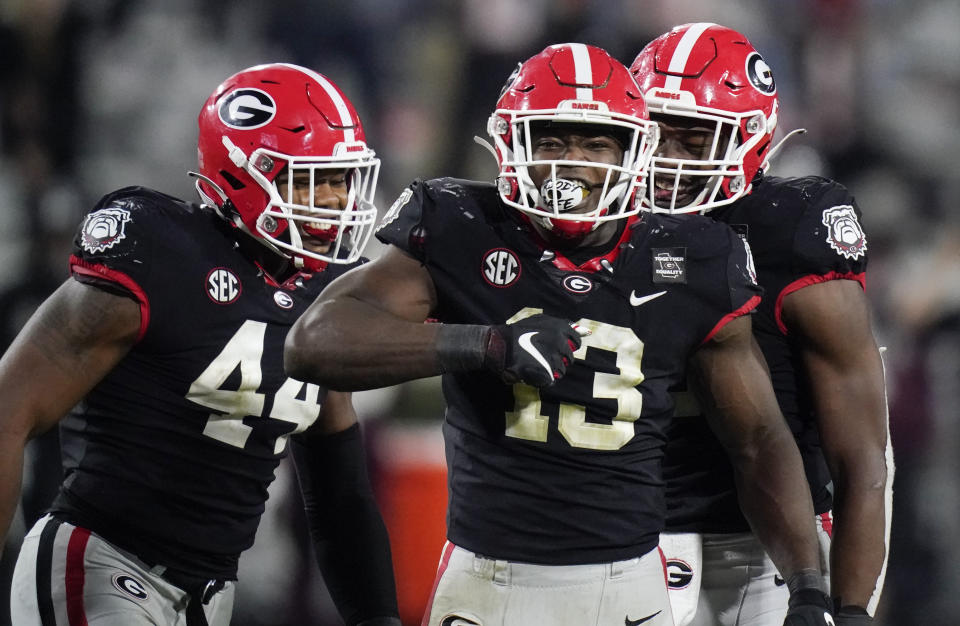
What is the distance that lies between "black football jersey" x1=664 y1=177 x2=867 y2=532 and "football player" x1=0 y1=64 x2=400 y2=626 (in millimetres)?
627

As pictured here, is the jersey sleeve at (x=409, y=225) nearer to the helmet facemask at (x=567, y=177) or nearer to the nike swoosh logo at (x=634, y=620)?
the helmet facemask at (x=567, y=177)

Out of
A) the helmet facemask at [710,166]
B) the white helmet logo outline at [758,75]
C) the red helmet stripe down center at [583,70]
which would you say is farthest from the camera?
the white helmet logo outline at [758,75]

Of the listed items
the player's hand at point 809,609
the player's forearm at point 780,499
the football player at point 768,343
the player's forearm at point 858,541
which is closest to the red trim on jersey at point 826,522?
the football player at point 768,343

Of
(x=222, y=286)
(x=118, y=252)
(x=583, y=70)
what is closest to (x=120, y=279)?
(x=118, y=252)

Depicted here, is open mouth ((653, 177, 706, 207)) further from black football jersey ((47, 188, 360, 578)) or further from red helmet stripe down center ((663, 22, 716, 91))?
black football jersey ((47, 188, 360, 578))

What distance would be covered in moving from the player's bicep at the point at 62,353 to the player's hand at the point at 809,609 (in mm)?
1127

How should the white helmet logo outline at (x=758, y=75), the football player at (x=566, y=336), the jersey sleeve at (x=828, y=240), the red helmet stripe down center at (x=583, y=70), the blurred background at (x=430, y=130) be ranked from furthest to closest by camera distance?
1. the blurred background at (x=430, y=130)
2. the white helmet logo outline at (x=758, y=75)
3. the jersey sleeve at (x=828, y=240)
4. the red helmet stripe down center at (x=583, y=70)
5. the football player at (x=566, y=336)

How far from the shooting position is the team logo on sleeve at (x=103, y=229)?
6.20 feet

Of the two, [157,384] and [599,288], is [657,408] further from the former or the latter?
[157,384]

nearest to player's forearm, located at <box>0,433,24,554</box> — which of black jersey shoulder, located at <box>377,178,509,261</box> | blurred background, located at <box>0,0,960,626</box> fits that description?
black jersey shoulder, located at <box>377,178,509,261</box>

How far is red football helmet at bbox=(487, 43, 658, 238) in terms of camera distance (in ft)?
5.89

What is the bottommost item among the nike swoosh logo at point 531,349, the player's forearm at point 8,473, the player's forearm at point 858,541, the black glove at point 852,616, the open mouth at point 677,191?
the black glove at point 852,616

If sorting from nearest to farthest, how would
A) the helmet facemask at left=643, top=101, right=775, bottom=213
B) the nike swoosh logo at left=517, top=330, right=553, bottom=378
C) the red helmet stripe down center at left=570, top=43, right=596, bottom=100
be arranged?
the nike swoosh logo at left=517, top=330, right=553, bottom=378
the red helmet stripe down center at left=570, top=43, right=596, bottom=100
the helmet facemask at left=643, top=101, right=775, bottom=213

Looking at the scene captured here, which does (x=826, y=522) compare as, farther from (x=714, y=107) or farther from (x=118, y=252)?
(x=118, y=252)
